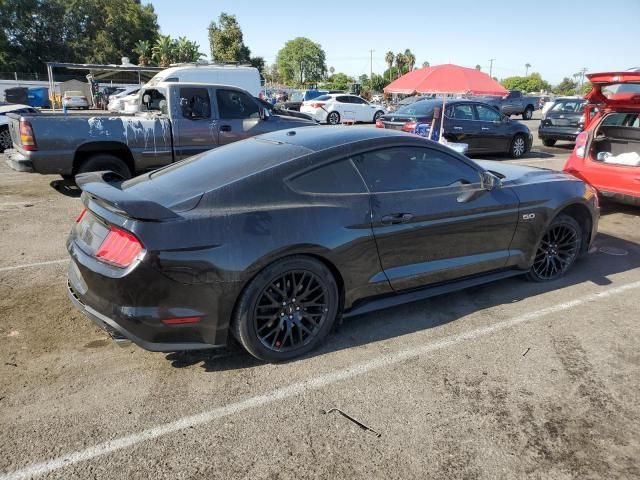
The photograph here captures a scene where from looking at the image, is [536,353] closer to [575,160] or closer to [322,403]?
[322,403]

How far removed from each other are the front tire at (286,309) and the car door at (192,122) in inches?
218

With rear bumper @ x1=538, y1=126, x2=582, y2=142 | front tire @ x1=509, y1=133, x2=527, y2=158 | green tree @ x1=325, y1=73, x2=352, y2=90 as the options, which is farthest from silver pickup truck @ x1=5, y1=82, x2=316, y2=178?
green tree @ x1=325, y1=73, x2=352, y2=90

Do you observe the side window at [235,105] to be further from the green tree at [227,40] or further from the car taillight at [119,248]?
the green tree at [227,40]

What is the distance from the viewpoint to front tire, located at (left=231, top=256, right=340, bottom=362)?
3.06 m

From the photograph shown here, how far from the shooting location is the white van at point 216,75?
16152mm

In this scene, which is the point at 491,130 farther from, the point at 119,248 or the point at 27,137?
the point at 119,248

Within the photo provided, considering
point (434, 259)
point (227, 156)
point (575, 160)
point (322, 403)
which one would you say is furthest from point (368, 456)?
point (575, 160)

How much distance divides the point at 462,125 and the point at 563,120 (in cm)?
539

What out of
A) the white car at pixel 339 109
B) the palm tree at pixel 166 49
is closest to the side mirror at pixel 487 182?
the white car at pixel 339 109

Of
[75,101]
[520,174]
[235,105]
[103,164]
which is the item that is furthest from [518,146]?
[75,101]

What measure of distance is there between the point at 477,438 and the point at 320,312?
1.26 meters

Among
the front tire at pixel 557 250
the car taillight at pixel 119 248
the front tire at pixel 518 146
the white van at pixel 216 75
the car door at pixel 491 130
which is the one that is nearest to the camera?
the car taillight at pixel 119 248

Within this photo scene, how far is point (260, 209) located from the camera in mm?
3100

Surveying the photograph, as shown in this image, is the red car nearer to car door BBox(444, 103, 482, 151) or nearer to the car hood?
the car hood
